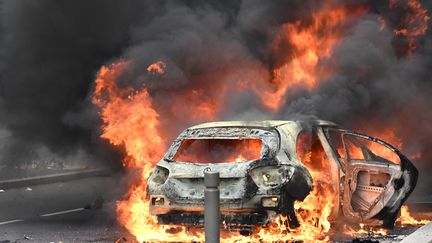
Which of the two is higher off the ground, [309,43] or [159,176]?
[309,43]

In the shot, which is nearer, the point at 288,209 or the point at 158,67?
the point at 288,209

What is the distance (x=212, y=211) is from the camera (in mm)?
5117

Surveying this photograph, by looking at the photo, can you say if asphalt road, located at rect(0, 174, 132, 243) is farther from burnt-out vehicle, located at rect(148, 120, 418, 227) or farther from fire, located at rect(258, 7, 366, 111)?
fire, located at rect(258, 7, 366, 111)

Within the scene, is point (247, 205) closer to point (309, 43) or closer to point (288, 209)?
point (288, 209)

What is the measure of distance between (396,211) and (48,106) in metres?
14.2

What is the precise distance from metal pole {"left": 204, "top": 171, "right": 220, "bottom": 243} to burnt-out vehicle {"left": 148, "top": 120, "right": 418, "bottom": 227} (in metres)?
1.58

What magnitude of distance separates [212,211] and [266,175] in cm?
186

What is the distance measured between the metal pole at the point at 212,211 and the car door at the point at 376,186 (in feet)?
10.5

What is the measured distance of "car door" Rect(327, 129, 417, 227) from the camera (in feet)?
26.4

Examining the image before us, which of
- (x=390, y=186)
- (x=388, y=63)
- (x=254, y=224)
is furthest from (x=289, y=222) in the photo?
(x=388, y=63)

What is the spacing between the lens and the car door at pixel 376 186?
805 cm

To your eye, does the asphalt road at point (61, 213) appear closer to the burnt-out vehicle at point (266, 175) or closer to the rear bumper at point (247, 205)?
the burnt-out vehicle at point (266, 175)

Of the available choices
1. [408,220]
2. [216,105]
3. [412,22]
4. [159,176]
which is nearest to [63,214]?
[159,176]

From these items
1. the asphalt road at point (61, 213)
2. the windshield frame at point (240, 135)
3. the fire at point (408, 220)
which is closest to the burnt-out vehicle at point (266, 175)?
the windshield frame at point (240, 135)
